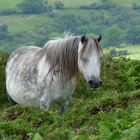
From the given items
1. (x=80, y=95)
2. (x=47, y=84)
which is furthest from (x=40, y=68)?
(x=80, y=95)

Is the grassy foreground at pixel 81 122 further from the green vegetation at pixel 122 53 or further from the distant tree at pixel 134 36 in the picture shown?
the distant tree at pixel 134 36

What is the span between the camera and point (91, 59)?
1506 cm

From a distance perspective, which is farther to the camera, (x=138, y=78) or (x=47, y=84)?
(x=138, y=78)

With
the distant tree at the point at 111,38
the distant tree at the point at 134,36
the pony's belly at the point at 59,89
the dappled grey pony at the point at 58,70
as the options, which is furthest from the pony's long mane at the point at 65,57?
the distant tree at the point at 134,36

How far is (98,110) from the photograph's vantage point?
532 inches

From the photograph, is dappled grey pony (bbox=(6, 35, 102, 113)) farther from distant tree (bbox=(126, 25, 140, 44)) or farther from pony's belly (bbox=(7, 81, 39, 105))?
distant tree (bbox=(126, 25, 140, 44))

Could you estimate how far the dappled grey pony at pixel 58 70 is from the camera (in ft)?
49.6

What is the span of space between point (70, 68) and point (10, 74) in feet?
12.6

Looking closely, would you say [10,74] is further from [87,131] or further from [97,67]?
[87,131]

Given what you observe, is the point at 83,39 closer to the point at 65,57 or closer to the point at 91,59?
the point at 91,59

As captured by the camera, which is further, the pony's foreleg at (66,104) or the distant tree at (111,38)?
the distant tree at (111,38)

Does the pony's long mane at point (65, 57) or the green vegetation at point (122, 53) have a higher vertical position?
the pony's long mane at point (65, 57)

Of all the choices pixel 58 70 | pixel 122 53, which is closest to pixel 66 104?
pixel 58 70

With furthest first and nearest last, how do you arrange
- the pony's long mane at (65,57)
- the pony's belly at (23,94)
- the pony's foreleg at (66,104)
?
the pony's belly at (23,94) → the pony's foreleg at (66,104) → the pony's long mane at (65,57)
